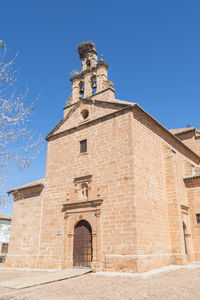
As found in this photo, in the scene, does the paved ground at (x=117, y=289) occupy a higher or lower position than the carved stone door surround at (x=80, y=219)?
lower

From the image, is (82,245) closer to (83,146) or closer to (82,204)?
(82,204)

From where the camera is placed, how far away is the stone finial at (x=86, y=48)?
15.1m

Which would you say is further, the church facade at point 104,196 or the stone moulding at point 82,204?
the stone moulding at point 82,204

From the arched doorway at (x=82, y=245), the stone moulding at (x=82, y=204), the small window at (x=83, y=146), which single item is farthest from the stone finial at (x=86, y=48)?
the arched doorway at (x=82, y=245)

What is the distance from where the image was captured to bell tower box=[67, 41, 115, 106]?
13.1 m

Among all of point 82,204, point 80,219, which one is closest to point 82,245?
point 80,219

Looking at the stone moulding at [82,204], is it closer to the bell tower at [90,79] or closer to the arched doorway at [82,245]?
the arched doorway at [82,245]

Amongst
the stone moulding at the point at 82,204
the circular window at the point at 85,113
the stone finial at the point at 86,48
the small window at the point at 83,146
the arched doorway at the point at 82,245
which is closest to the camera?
the arched doorway at the point at 82,245

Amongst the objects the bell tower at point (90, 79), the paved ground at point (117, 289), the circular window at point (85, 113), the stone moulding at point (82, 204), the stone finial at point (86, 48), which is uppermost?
the stone finial at point (86, 48)

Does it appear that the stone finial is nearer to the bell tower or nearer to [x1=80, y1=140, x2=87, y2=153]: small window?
the bell tower

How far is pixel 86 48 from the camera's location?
1513cm

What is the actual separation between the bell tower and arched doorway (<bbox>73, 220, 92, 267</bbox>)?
20.5ft

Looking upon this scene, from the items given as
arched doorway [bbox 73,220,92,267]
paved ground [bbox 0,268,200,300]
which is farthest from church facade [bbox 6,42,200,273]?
paved ground [bbox 0,268,200,300]

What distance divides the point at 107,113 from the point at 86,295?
7.91 metres
